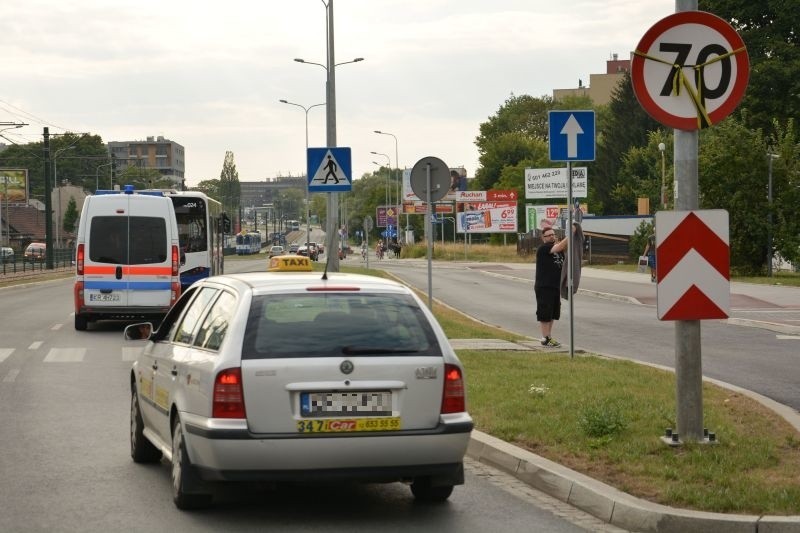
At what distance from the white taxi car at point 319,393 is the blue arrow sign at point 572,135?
8806 millimetres

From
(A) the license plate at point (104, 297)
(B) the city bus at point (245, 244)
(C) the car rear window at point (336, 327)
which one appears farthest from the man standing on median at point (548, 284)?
(B) the city bus at point (245, 244)

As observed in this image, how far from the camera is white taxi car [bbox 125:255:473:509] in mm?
7371

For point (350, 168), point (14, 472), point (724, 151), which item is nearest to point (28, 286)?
point (724, 151)

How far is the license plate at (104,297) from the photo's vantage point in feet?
79.5

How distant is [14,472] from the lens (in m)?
9.38

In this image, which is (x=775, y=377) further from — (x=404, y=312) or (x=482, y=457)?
(x=404, y=312)

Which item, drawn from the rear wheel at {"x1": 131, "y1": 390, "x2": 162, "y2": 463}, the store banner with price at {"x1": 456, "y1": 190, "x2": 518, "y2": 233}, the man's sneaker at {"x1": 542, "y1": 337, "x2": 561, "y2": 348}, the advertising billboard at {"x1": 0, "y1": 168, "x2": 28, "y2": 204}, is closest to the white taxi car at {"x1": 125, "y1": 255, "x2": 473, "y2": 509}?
the rear wheel at {"x1": 131, "y1": 390, "x2": 162, "y2": 463}

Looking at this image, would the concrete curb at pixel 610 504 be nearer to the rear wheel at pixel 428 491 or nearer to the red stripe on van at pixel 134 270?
the rear wheel at pixel 428 491

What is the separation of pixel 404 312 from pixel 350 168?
14.8 m

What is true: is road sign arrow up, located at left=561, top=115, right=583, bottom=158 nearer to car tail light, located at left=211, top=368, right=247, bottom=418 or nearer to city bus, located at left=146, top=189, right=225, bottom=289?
car tail light, located at left=211, top=368, right=247, bottom=418

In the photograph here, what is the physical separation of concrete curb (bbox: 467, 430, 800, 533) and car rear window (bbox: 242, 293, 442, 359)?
1315mm

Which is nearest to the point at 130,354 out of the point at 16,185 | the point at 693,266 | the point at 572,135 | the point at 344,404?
the point at 572,135

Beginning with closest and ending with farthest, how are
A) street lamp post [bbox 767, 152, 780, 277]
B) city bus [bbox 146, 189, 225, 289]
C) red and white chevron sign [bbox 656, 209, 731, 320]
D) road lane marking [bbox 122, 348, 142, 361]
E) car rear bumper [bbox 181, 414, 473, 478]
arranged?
car rear bumper [bbox 181, 414, 473, 478] → red and white chevron sign [bbox 656, 209, 731, 320] → road lane marking [bbox 122, 348, 142, 361] → city bus [bbox 146, 189, 225, 289] → street lamp post [bbox 767, 152, 780, 277]

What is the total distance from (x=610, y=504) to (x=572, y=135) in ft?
31.2
